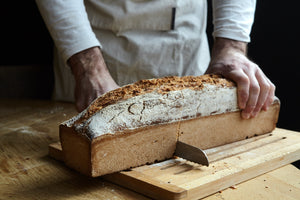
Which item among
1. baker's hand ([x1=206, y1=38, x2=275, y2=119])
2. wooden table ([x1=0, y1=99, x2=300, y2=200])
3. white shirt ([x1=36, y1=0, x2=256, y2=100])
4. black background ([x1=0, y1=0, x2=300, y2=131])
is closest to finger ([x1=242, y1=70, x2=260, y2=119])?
baker's hand ([x1=206, y1=38, x2=275, y2=119])

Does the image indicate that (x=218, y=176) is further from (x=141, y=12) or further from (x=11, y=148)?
(x=141, y=12)

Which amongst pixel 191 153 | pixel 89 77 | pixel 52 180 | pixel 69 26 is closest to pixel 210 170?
pixel 191 153

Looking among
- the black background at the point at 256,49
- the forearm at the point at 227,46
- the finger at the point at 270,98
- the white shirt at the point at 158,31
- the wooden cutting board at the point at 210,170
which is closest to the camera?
the wooden cutting board at the point at 210,170

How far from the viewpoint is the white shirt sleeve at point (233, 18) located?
2105mm

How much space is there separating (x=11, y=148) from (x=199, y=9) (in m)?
1.57

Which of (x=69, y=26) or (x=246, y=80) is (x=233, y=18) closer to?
(x=246, y=80)

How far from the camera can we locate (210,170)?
4.52 feet

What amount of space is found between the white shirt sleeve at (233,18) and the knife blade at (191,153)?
0.90m

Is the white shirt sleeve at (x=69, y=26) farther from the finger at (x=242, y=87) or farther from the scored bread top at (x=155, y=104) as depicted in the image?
the finger at (x=242, y=87)

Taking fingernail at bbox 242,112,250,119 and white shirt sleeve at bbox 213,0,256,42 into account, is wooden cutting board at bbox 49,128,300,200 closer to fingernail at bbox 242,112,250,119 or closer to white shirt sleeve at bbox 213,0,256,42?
fingernail at bbox 242,112,250,119

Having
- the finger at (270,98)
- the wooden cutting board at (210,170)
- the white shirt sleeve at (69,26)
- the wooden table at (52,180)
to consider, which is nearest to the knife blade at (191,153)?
the wooden cutting board at (210,170)

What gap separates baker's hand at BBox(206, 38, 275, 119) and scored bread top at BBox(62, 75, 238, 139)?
5cm

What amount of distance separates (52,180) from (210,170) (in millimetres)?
614

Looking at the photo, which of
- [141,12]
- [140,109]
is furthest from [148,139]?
[141,12]
